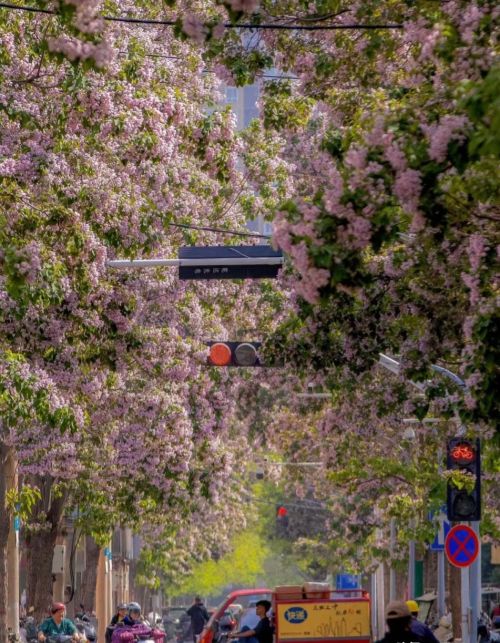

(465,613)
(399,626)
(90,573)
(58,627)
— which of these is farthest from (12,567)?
(90,573)

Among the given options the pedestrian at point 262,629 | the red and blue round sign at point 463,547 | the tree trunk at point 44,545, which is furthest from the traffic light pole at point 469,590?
the tree trunk at point 44,545

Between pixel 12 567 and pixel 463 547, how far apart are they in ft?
38.8

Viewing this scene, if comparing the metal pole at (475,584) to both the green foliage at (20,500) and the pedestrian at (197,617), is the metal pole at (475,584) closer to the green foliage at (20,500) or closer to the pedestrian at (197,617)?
the green foliage at (20,500)

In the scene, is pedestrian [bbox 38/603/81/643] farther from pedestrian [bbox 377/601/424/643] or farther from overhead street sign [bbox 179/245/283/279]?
pedestrian [bbox 377/601/424/643]

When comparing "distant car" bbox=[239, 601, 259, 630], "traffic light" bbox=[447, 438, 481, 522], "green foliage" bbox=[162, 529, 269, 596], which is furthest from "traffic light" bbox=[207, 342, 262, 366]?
"green foliage" bbox=[162, 529, 269, 596]

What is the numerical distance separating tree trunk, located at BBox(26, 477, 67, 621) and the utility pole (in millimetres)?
5228

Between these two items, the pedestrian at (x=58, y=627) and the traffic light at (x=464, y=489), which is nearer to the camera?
the traffic light at (x=464, y=489)

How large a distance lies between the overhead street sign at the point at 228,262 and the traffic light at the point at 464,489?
4361mm

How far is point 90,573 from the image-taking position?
5631 centimetres

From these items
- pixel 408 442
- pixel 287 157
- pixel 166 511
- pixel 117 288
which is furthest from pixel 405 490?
pixel 117 288

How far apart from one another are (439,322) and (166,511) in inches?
890

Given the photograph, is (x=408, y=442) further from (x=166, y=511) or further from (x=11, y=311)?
(x=11, y=311)

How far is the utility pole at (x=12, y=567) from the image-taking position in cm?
3139

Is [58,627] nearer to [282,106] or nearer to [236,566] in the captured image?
[282,106]
